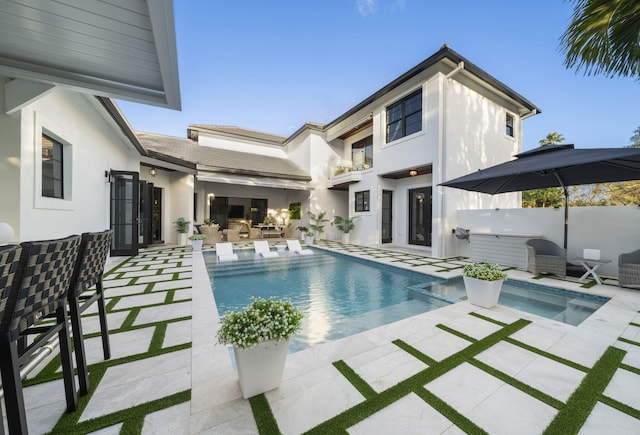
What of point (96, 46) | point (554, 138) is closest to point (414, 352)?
point (96, 46)

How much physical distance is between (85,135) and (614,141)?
1775 inches

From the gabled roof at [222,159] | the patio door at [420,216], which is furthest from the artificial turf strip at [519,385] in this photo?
the gabled roof at [222,159]

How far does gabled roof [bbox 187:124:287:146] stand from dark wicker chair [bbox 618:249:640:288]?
17.3 meters

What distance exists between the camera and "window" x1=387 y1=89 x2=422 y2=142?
9.67m

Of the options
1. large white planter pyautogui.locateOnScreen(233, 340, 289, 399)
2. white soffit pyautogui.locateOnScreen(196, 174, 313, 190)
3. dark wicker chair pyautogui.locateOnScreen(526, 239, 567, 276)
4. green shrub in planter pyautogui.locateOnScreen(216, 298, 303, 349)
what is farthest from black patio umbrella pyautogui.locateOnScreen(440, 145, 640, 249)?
white soffit pyautogui.locateOnScreen(196, 174, 313, 190)

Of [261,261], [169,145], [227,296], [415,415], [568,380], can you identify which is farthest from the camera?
[169,145]

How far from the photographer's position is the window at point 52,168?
436cm

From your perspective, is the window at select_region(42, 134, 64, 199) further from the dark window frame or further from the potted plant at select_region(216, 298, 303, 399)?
the dark window frame

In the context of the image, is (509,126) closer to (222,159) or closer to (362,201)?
(362,201)

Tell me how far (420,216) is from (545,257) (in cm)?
566

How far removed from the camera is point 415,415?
1741 millimetres

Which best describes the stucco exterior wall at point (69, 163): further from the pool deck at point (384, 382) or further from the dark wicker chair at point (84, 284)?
the dark wicker chair at point (84, 284)

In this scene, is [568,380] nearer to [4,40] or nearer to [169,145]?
[4,40]

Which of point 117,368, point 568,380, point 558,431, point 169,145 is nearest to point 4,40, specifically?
point 117,368
